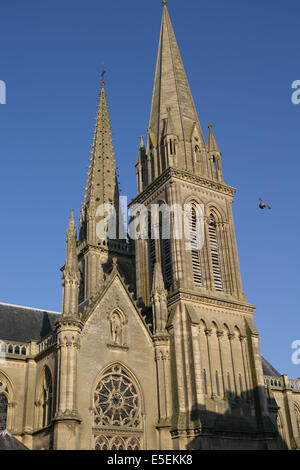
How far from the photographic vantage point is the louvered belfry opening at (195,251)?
37750mm

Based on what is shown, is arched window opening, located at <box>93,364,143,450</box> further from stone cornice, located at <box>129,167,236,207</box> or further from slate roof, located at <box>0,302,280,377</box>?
stone cornice, located at <box>129,167,236,207</box>

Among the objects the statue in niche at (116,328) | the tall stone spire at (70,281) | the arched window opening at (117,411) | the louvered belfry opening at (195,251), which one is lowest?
the arched window opening at (117,411)

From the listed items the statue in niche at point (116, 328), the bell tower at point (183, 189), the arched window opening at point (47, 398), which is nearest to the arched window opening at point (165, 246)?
the bell tower at point (183, 189)

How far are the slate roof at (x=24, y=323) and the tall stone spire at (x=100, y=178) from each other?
11773mm

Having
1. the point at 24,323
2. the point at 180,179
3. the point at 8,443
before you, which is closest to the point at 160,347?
the point at 8,443

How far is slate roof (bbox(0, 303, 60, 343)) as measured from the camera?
125 ft

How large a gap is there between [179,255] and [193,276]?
176 cm

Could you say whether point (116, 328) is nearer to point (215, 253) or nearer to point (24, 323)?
point (24, 323)

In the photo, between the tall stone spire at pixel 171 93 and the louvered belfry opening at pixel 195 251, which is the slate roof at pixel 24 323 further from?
the tall stone spire at pixel 171 93

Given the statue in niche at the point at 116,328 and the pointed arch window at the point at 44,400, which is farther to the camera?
the statue in niche at the point at 116,328

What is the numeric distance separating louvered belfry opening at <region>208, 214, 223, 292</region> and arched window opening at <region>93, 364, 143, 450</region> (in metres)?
9.89

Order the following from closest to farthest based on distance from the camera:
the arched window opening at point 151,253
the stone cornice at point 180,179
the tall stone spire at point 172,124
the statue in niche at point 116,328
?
the statue in niche at point 116,328 < the stone cornice at point 180,179 < the arched window opening at point 151,253 < the tall stone spire at point 172,124

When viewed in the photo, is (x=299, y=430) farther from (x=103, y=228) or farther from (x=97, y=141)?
(x=97, y=141)
